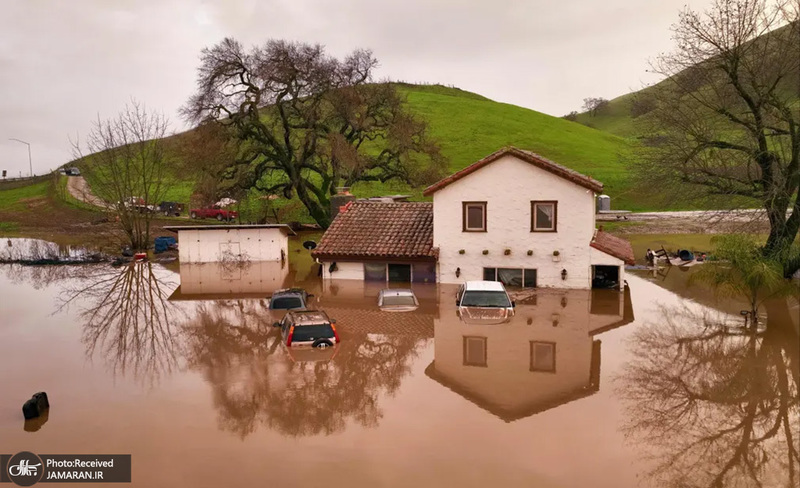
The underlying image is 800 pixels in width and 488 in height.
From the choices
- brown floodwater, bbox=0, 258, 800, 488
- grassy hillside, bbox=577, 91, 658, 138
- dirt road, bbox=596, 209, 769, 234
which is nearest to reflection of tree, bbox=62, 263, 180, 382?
brown floodwater, bbox=0, 258, 800, 488

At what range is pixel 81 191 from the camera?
74.0 m

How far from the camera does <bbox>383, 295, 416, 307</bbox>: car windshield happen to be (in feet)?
82.1

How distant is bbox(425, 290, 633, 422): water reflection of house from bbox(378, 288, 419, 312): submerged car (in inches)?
65.0

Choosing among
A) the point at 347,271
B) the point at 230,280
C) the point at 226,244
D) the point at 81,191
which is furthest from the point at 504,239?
the point at 81,191

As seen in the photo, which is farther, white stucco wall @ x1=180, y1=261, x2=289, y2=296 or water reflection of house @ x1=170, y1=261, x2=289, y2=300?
white stucco wall @ x1=180, y1=261, x2=289, y2=296

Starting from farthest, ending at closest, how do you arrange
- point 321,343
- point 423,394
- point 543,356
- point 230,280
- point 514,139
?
1. point 514,139
2. point 230,280
3. point 321,343
4. point 543,356
5. point 423,394

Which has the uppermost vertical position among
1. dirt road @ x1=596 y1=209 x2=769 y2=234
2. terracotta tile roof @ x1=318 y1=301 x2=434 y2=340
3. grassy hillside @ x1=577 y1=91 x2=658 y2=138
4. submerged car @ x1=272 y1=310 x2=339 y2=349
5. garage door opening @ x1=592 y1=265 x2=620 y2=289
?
grassy hillside @ x1=577 y1=91 x2=658 y2=138

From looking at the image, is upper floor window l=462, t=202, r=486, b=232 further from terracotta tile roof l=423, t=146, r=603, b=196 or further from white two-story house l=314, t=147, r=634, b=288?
terracotta tile roof l=423, t=146, r=603, b=196

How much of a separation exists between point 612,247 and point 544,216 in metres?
4.44

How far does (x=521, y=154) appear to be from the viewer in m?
27.8

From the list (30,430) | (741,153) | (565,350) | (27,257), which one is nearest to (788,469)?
(565,350)

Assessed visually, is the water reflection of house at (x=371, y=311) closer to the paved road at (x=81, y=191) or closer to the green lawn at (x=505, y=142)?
the green lawn at (x=505, y=142)

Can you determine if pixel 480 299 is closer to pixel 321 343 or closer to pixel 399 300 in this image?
pixel 399 300

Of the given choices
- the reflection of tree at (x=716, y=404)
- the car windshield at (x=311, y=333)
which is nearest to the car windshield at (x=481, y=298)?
the reflection of tree at (x=716, y=404)
